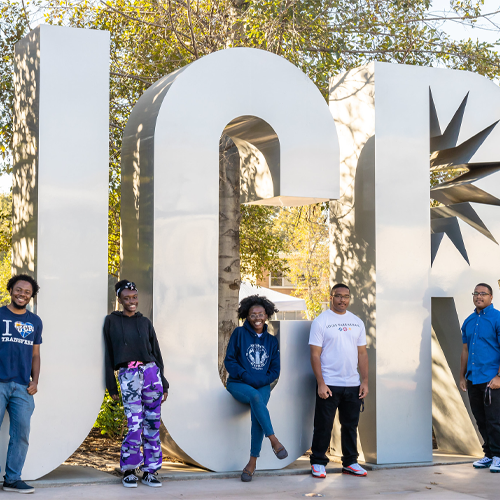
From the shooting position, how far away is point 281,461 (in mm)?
6906

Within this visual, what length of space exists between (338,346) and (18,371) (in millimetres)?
2907

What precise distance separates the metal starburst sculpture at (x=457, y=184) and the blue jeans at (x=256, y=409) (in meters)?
2.64

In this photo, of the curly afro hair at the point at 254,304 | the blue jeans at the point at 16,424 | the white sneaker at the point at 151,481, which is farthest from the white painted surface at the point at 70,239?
the curly afro hair at the point at 254,304

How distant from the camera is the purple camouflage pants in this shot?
19.6 ft

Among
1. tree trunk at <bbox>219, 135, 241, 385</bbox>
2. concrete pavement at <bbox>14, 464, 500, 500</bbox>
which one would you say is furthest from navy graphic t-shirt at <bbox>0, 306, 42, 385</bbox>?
tree trunk at <bbox>219, 135, 241, 385</bbox>

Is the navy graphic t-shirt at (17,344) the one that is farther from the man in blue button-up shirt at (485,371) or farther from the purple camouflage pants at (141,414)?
the man in blue button-up shirt at (485,371)

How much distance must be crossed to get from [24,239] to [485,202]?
16.8 ft

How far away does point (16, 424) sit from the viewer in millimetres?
5668

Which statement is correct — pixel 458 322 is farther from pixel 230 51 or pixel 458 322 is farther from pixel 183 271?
pixel 230 51

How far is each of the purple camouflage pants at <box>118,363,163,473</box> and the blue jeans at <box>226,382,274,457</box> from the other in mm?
787

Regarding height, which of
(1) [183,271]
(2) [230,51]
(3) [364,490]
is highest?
(2) [230,51]

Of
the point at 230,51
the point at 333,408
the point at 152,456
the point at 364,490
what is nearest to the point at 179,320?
the point at 152,456

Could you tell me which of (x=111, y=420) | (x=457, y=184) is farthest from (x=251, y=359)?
(x=457, y=184)

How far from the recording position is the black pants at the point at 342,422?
678cm
